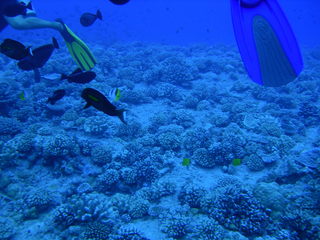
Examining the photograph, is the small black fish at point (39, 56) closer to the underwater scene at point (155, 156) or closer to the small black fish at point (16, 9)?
the underwater scene at point (155, 156)

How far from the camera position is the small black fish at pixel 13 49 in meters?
3.54

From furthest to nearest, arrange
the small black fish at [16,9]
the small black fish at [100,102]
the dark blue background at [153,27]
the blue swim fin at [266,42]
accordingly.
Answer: the dark blue background at [153,27], the small black fish at [16,9], the small black fish at [100,102], the blue swim fin at [266,42]

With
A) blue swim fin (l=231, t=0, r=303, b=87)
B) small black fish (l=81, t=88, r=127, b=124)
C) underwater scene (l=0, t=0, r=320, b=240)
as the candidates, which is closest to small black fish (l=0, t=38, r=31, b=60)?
underwater scene (l=0, t=0, r=320, b=240)

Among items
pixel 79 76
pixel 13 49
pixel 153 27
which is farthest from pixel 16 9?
pixel 153 27

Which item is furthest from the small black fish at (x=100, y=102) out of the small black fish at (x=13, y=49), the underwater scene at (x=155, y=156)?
the small black fish at (x=13, y=49)

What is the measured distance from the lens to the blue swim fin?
4.90 feet

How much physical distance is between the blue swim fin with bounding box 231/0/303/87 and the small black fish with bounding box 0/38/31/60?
376 cm

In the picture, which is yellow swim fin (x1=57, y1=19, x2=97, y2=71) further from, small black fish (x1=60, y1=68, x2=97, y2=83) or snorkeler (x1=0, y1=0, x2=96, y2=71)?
small black fish (x1=60, y1=68, x2=97, y2=83)

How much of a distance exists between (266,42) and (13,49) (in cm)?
411

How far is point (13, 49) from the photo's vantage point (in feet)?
11.7

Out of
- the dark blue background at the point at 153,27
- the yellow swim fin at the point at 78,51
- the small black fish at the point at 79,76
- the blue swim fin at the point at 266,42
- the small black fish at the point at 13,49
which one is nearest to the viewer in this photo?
the blue swim fin at the point at 266,42

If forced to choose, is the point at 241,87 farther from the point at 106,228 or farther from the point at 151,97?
the point at 106,228

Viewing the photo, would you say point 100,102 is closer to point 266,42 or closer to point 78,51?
point 78,51

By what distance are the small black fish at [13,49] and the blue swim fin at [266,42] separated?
3.76 metres
